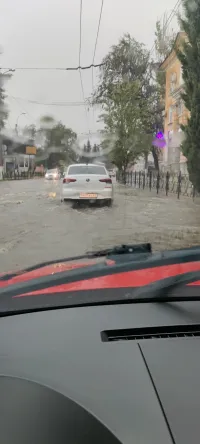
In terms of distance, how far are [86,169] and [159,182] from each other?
8.68 meters

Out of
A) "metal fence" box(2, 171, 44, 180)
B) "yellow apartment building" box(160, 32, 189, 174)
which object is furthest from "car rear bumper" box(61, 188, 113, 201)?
"metal fence" box(2, 171, 44, 180)

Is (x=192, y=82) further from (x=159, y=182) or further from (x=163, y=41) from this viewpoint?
(x=159, y=182)

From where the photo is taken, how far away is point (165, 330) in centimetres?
147

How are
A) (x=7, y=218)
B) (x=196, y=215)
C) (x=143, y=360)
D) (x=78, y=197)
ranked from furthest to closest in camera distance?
(x=78, y=197) → (x=196, y=215) → (x=7, y=218) → (x=143, y=360)

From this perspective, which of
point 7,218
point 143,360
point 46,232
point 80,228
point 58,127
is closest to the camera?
point 143,360

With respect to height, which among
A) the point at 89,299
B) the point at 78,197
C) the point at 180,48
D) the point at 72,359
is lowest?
the point at 72,359

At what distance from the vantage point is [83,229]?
32.6ft

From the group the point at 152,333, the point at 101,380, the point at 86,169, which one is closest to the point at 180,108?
the point at 86,169

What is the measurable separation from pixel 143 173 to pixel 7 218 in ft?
46.3

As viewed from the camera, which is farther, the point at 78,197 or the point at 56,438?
the point at 78,197

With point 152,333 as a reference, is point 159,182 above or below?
above

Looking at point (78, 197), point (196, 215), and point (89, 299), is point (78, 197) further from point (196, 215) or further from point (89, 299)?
point (89, 299)

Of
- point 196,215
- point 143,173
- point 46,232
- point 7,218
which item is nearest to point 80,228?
point 46,232

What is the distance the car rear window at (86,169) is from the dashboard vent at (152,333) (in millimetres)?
13817
